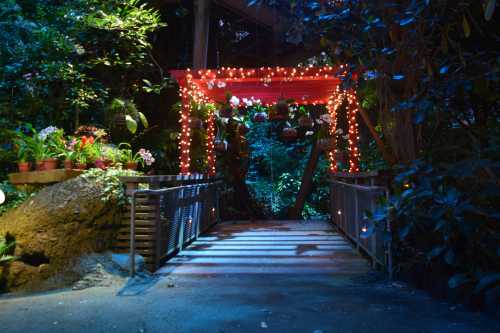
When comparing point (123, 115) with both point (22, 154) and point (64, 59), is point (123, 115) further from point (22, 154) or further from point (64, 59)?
point (22, 154)

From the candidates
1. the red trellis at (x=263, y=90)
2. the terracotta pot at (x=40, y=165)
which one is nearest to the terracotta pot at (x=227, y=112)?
the red trellis at (x=263, y=90)

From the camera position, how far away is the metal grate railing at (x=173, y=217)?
4.50 m

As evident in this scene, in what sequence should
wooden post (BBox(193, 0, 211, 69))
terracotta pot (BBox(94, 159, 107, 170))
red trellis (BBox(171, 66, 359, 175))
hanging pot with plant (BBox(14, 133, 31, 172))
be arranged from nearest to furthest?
1. hanging pot with plant (BBox(14, 133, 31, 172))
2. terracotta pot (BBox(94, 159, 107, 170))
3. red trellis (BBox(171, 66, 359, 175))
4. wooden post (BBox(193, 0, 211, 69))

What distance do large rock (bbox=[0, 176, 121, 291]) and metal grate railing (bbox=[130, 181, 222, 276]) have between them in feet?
1.39

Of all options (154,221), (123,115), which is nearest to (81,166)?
(154,221)

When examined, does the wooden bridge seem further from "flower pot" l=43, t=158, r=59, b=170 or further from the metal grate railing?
"flower pot" l=43, t=158, r=59, b=170

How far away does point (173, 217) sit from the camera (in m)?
5.23

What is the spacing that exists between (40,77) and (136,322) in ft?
18.1

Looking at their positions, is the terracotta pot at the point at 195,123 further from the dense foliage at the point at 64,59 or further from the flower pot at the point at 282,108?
the flower pot at the point at 282,108

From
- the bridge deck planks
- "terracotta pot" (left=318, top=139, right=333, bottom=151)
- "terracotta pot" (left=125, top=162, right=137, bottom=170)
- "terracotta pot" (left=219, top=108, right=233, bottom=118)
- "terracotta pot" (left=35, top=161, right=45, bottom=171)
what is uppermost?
"terracotta pot" (left=219, top=108, right=233, bottom=118)

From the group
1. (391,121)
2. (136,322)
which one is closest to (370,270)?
(391,121)

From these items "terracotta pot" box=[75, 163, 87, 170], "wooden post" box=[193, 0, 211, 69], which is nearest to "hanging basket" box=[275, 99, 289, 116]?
"wooden post" box=[193, 0, 211, 69]

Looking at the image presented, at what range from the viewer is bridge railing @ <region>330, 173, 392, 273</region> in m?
4.20

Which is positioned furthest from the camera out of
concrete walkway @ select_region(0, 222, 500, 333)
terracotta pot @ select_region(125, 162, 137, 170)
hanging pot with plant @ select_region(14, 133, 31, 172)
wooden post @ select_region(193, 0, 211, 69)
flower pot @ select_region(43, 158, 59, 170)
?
wooden post @ select_region(193, 0, 211, 69)
